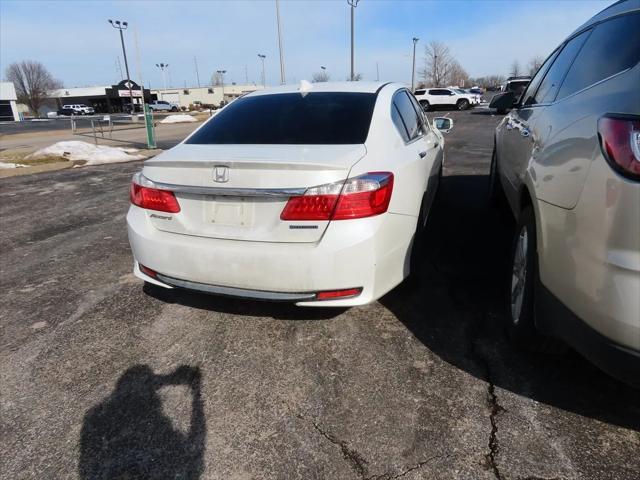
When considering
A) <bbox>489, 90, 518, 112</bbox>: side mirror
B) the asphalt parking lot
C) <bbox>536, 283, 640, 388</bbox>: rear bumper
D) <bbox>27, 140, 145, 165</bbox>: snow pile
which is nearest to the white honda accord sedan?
the asphalt parking lot

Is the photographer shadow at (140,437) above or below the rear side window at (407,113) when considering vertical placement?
below

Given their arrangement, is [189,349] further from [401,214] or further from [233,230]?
[401,214]

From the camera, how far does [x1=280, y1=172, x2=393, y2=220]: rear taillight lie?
2363mm

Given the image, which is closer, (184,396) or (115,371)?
(184,396)

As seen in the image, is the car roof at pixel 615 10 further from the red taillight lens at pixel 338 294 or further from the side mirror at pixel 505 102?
the red taillight lens at pixel 338 294

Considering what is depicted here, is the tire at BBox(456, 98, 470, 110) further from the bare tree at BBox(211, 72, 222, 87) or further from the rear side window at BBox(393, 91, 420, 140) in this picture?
the bare tree at BBox(211, 72, 222, 87)

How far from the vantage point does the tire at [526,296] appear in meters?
2.36

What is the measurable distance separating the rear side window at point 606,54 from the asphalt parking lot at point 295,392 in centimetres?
151

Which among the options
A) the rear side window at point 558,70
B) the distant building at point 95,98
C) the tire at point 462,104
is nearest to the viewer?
the rear side window at point 558,70

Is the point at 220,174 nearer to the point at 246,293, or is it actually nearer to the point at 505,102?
the point at 246,293

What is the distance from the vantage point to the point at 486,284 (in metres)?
3.56

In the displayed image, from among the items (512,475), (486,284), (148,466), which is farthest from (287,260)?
(486,284)

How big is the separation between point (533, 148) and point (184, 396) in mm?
2489

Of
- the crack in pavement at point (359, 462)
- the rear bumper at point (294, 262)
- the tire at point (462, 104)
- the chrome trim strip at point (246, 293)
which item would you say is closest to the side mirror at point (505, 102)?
the rear bumper at point (294, 262)
